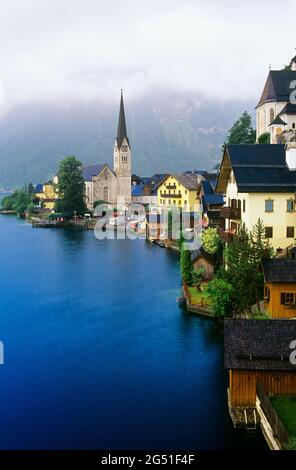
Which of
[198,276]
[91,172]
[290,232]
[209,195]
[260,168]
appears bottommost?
[198,276]

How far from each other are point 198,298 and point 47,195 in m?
117

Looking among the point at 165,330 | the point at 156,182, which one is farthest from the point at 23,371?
the point at 156,182

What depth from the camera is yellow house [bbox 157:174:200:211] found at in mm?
90688

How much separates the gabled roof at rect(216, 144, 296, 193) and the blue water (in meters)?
8.56

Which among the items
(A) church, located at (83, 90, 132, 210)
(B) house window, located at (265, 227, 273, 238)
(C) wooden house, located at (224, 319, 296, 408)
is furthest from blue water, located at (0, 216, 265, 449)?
(A) church, located at (83, 90, 132, 210)

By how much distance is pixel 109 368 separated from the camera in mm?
26109

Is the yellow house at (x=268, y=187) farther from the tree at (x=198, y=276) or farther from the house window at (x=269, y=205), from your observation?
the tree at (x=198, y=276)

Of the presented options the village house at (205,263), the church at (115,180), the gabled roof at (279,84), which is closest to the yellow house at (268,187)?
the village house at (205,263)

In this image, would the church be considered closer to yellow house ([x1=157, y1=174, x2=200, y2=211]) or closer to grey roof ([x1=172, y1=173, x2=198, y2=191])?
yellow house ([x1=157, y1=174, x2=200, y2=211])

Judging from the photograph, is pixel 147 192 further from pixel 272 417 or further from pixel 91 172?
pixel 272 417

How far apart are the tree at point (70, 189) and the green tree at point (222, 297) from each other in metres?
85.6

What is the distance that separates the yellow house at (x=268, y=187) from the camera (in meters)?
34.3

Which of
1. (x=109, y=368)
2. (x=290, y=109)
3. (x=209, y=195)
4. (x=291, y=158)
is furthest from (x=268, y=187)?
(x=290, y=109)
